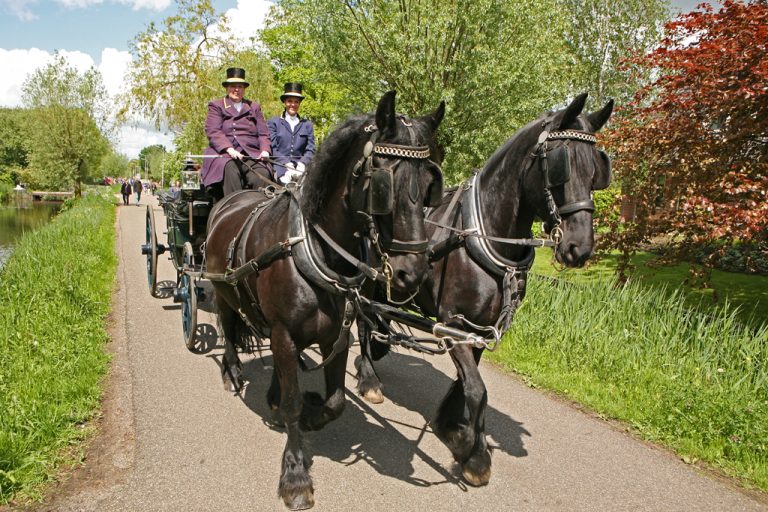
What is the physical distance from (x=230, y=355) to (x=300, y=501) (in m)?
2.16

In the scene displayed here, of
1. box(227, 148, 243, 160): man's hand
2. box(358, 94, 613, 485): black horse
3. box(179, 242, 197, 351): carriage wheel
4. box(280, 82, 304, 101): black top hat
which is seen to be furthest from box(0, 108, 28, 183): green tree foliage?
box(358, 94, 613, 485): black horse

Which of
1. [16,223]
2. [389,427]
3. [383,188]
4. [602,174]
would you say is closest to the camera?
[383,188]

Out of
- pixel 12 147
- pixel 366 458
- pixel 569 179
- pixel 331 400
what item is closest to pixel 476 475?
pixel 366 458

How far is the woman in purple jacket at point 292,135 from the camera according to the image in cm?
597

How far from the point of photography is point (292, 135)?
237 inches

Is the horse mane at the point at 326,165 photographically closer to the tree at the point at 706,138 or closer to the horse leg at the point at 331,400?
the horse leg at the point at 331,400

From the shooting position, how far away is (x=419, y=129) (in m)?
2.78

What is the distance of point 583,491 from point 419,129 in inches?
106

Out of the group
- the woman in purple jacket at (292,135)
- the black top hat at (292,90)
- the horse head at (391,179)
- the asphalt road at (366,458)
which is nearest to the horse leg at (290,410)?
the asphalt road at (366,458)

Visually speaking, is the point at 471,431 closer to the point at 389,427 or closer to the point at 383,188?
the point at 389,427

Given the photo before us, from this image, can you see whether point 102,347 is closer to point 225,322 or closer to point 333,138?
point 225,322

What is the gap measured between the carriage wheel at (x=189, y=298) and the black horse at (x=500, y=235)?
292 cm

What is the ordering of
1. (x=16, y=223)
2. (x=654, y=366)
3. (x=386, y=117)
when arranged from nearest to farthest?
1. (x=386, y=117)
2. (x=654, y=366)
3. (x=16, y=223)

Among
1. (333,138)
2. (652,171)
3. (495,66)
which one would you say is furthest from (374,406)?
(495,66)
